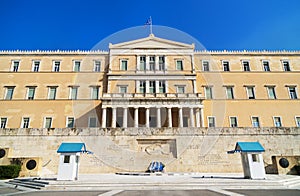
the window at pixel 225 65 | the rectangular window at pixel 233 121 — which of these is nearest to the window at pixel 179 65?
the window at pixel 225 65

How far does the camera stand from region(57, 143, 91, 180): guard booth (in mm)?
9734

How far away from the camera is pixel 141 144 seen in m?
15.0

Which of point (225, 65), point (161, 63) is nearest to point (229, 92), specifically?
point (225, 65)

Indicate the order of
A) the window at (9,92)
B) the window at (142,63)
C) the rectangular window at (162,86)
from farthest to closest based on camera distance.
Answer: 1. the window at (142,63)
2. the rectangular window at (162,86)
3. the window at (9,92)

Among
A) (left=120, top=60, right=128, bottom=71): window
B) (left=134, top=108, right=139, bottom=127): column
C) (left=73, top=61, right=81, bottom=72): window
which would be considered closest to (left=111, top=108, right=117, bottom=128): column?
(left=134, top=108, right=139, bottom=127): column

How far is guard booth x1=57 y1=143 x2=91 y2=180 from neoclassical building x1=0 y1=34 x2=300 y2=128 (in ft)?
42.7

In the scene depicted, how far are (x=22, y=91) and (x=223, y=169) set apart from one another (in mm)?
27936

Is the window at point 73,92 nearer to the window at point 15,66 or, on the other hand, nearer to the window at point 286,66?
the window at point 15,66

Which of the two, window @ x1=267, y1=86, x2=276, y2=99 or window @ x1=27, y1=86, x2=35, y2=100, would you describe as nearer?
window @ x1=27, y1=86, x2=35, y2=100

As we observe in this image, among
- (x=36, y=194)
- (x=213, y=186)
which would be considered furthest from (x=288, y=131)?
(x=36, y=194)

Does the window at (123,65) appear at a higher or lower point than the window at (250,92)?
higher

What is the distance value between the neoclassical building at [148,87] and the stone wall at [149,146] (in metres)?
8.42

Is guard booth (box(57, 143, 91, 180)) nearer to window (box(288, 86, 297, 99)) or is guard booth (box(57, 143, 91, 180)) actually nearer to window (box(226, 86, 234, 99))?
window (box(226, 86, 234, 99))

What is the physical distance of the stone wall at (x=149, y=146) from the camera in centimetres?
1421
